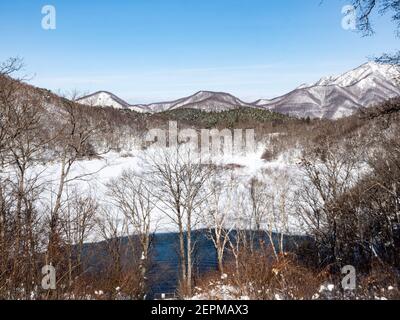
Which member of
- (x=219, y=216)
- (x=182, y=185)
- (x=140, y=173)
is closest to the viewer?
(x=182, y=185)

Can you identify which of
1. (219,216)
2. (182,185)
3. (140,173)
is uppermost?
(140,173)

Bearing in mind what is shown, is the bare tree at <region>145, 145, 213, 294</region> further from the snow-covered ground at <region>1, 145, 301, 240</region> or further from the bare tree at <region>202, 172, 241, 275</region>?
the snow-covered ground at <region>1, 145, 301, 240</region>

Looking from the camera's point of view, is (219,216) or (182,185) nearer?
(182,185)

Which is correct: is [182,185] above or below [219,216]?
above

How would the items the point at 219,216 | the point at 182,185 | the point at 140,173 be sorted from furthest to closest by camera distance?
the point at 140,173 → the point at 219,216 → the point at 182,185

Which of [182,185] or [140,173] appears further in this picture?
[140,173]

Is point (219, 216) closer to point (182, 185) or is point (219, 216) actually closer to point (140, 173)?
point (182, 185)

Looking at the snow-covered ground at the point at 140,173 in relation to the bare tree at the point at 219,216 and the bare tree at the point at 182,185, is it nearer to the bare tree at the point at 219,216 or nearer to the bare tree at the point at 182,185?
the bare tree at the point at 219,216

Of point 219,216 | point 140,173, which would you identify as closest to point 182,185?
point 219,216

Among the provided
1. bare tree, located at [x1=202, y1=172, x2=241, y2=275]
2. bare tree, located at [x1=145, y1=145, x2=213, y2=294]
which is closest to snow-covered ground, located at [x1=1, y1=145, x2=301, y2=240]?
bare tree, located at [x1=202, y1=172, x2=241, y2=275]
